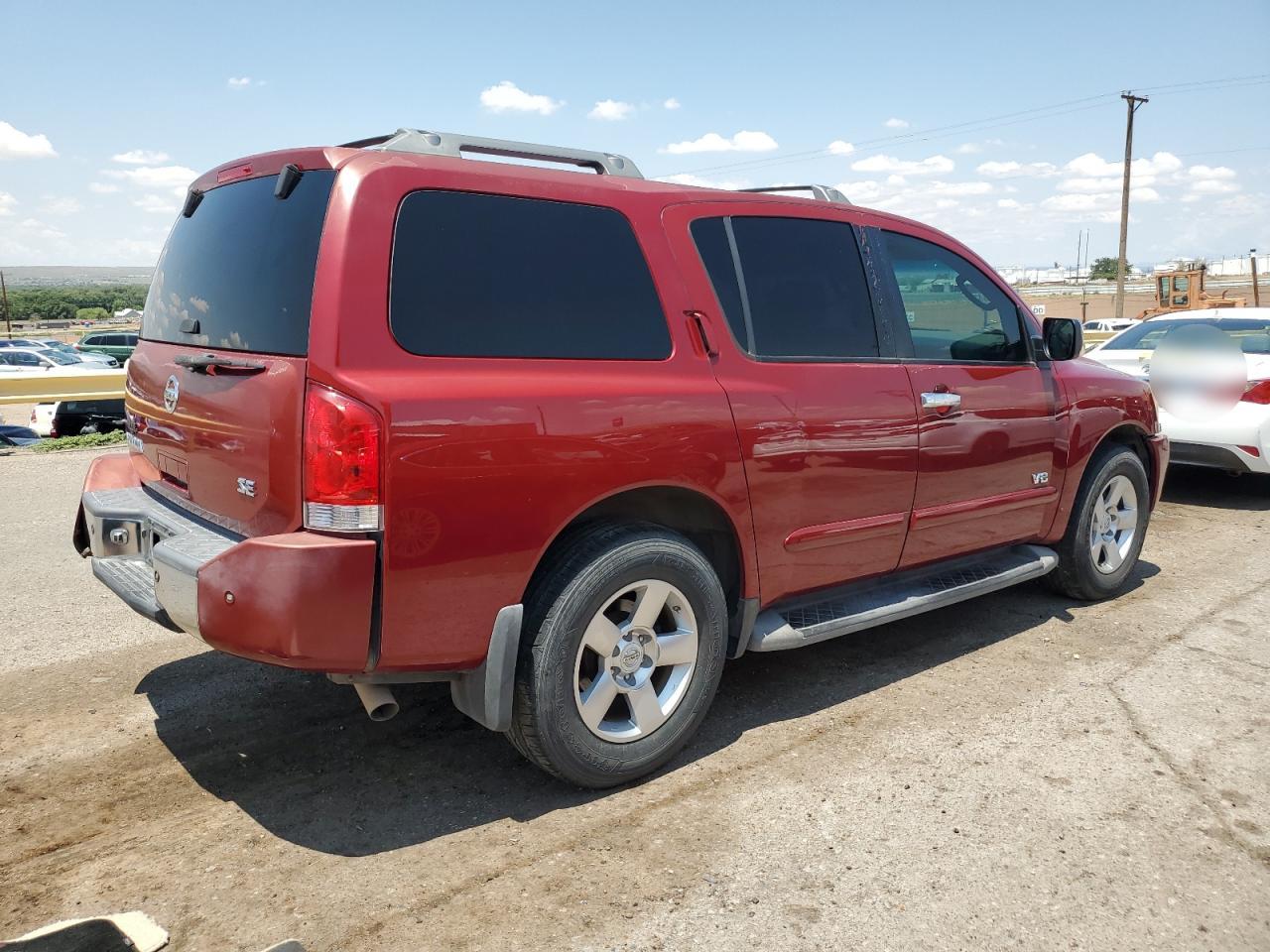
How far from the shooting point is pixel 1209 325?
852 centimetres

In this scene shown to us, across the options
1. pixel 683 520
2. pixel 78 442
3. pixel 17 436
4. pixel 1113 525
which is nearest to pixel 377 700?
pixel 683 520

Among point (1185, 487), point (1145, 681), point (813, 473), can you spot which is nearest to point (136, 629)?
point (813, 473)

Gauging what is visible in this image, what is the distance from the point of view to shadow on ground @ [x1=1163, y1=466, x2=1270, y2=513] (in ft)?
27.1

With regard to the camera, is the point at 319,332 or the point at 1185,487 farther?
the point at 1185,487

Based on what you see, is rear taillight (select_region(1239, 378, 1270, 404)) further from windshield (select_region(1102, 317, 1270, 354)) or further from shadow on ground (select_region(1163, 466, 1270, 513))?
shadow on ground (select_region(1163, 466, 1270, 513))

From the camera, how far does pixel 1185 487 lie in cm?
896

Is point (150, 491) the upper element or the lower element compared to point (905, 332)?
lower

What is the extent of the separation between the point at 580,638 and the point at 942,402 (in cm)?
197

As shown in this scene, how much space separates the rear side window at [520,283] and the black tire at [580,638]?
2.03 feet

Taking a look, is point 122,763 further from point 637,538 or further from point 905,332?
point 905,332

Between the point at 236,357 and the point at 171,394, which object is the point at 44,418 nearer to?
the point at 171,394

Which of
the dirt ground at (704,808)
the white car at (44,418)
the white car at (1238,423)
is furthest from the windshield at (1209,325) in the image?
the white car at (44,418)

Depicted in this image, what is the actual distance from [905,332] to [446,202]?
83.2 inches

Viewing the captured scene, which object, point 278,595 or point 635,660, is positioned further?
point 635,660
